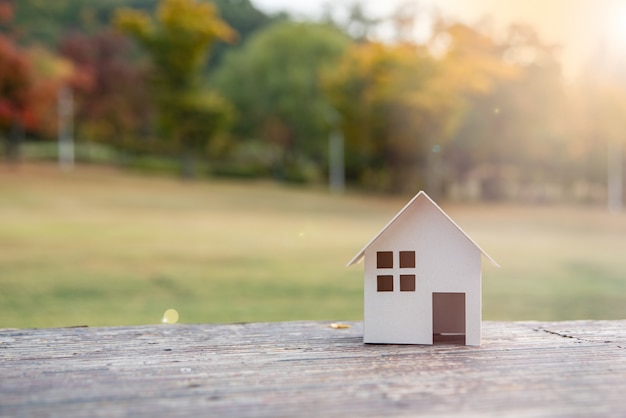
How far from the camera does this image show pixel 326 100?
40.6 meters

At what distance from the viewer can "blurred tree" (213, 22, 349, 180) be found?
1663 inches

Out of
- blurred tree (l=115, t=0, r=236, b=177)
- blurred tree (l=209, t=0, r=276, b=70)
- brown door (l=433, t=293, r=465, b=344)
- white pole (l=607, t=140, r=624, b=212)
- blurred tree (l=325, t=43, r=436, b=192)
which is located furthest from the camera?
blurred tree (l=209, t=0, r=276, b=70)

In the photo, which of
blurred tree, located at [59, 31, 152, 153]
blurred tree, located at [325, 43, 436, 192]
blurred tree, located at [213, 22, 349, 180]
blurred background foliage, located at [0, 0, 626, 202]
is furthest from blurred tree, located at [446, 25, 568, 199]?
blurred tree, located at [59, 31, 152, 153]

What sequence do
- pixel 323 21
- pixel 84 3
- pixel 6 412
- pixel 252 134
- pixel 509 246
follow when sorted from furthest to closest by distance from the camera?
pixel 323 21
pixel 84 3
pixel 252 134
pixel 509 246
pixel 6 412

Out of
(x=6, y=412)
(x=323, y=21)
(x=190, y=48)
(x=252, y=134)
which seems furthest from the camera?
(x=323, y=21)

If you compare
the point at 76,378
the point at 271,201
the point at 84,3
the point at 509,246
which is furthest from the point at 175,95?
the point at 76,378

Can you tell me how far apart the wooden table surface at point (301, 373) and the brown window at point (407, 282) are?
34cm

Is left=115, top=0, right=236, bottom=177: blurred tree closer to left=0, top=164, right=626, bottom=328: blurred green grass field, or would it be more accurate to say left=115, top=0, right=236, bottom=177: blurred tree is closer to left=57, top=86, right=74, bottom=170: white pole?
left=57, top=86, right=74, bottom=170: white pole

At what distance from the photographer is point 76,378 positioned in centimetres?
354

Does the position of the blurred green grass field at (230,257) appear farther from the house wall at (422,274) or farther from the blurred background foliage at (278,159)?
the house wall at (422,274)

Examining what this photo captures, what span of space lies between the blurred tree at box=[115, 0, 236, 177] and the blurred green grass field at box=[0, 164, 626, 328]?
23.7 ft

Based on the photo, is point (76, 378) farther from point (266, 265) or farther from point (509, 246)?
point (509, 246)

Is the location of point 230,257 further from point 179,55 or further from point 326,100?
point 326,100

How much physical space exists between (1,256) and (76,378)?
36.8 feet
